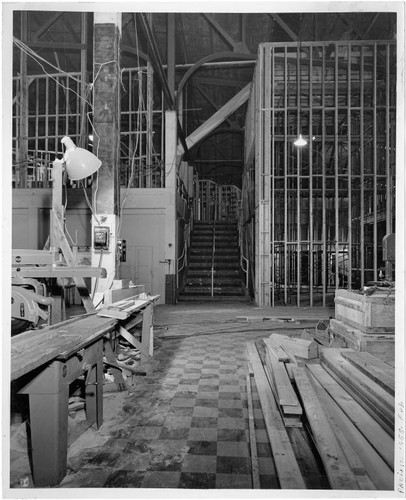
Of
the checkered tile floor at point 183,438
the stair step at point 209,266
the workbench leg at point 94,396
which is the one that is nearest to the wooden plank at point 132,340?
the checkered tile floor at point 183,438

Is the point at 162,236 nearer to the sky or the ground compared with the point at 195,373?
nearer to the sky

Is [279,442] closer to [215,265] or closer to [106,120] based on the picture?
[106,120]

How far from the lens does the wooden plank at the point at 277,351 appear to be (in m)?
4.33

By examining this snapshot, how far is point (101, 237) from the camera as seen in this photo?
213 inches

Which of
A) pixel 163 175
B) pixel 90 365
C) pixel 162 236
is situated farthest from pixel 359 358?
pixel 163 175

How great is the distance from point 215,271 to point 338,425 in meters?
10.2

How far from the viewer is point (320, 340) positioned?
232 inches

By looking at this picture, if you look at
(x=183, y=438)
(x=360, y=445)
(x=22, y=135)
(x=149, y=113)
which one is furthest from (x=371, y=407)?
(x=22, y=135)

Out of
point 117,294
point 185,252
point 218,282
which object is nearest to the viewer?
point 117,294

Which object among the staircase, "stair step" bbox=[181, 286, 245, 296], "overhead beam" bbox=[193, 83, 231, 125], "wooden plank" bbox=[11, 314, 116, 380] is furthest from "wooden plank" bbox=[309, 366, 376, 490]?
"overhead beam" bbox=[193, 83, 231, 125]

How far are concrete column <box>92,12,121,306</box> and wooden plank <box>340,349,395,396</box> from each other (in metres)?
3.64

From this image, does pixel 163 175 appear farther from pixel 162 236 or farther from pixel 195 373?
pixel 195 373

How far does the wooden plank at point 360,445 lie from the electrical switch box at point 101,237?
359cm

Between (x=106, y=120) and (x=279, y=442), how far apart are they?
4.91 meters
